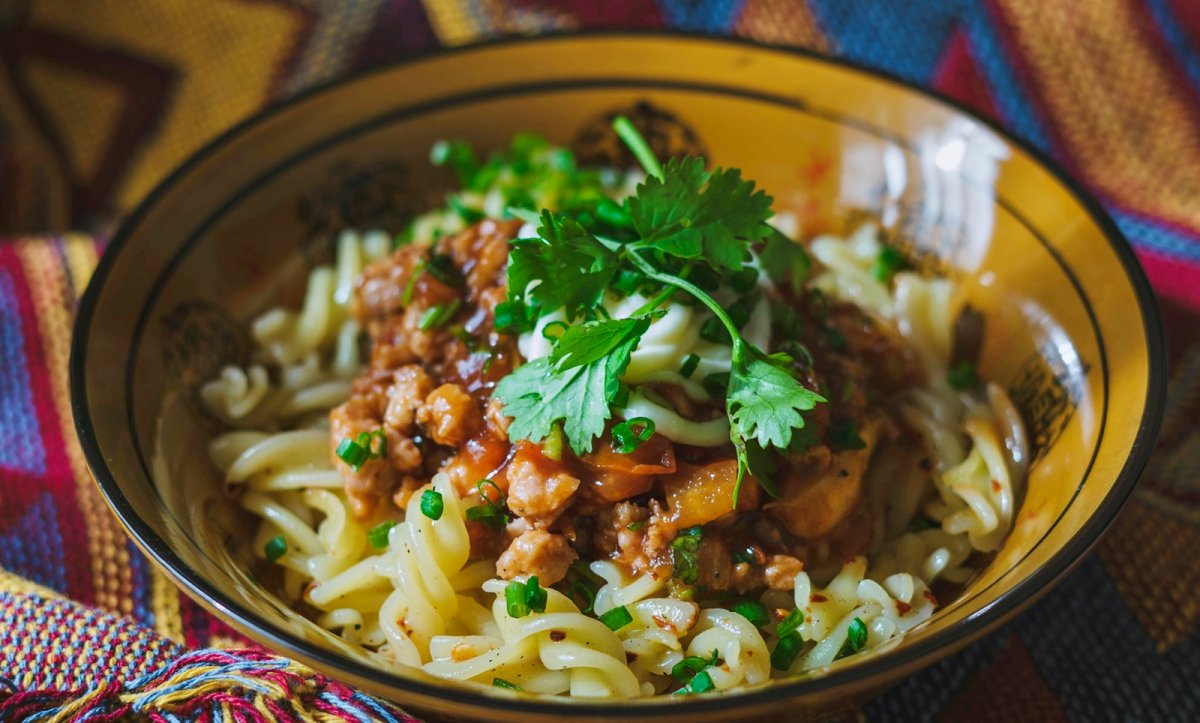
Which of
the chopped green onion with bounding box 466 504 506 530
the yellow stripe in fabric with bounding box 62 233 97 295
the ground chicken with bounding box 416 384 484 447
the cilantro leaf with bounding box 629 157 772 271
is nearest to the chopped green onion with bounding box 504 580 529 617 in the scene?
the chopped green onion with bounding box 466 504 506 530

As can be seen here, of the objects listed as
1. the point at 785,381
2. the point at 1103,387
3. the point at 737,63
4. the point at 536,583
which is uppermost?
the point at 737,63

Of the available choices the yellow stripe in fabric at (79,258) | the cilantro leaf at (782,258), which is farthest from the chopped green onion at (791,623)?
the yellow stripe in fabric at (79,258)

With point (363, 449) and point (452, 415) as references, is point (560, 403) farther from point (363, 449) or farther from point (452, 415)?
point (363, 449)

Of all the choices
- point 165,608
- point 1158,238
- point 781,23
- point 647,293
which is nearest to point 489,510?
point 647,293

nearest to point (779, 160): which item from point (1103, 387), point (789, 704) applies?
point (1103, 387)

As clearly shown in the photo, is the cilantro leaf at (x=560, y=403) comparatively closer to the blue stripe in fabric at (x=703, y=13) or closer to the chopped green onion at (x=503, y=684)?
the chopped green onion at (x=503, y=684)

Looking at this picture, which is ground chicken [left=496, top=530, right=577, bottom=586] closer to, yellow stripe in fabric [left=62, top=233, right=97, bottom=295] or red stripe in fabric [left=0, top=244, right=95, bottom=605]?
red stripe in fabric [left=0, top=244, right=95, bottom=605]

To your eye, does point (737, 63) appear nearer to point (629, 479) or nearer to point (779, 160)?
point (779, 160)
